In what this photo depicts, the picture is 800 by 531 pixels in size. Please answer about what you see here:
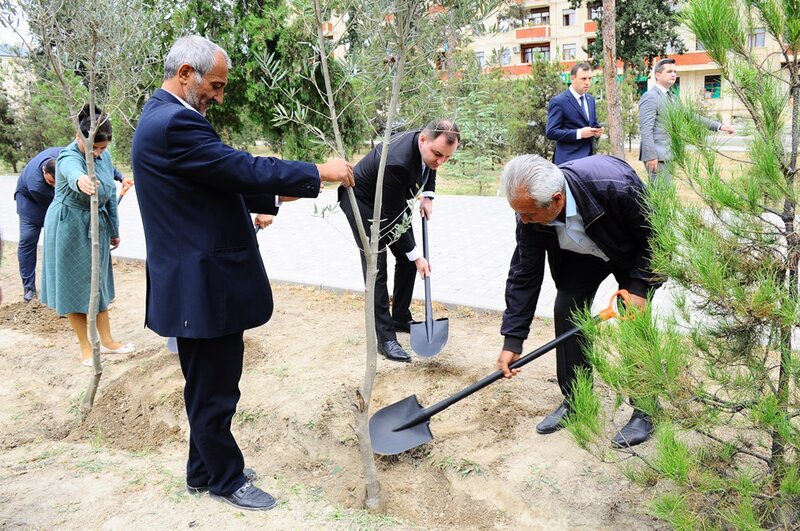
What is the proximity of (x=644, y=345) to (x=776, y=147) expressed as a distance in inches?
27.8

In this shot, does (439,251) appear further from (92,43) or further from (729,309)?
(729,309)

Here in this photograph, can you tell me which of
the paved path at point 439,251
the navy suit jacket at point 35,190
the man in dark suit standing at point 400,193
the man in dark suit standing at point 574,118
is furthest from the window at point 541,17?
the man in dark suit standing at point 400,193

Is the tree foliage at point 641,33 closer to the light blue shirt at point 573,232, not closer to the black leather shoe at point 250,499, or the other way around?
the light blue shirt at point 573,232

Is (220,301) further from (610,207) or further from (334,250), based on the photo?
(334,250)

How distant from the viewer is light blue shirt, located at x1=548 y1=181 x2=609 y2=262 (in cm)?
283

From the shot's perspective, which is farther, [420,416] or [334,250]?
[334,250]

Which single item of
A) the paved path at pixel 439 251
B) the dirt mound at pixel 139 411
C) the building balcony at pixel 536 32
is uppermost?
the building balcony at pixel 536 32

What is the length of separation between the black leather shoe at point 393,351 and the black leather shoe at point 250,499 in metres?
1.66

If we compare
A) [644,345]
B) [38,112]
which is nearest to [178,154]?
[644,345]

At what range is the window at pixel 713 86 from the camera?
213 centimetres

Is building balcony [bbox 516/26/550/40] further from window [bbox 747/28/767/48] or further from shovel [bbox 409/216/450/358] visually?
window [bbox 747/28/767/48]

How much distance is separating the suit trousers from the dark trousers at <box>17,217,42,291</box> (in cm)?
504

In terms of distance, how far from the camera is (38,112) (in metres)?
21.0

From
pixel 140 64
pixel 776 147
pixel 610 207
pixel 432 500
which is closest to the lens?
pixel 776 147
